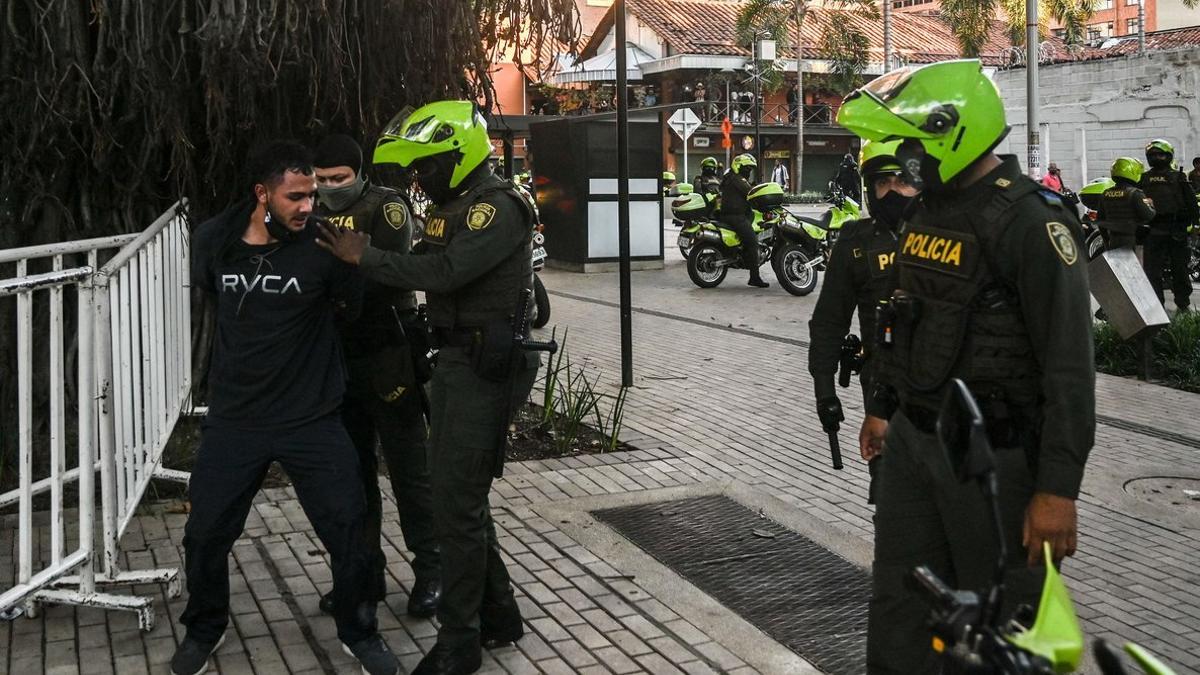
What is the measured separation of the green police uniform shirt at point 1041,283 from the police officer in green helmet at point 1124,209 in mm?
9430

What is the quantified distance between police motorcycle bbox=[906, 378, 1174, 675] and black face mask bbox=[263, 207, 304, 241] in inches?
103

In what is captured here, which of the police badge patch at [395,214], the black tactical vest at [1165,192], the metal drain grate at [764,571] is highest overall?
the black tactical vest at [1165,192]

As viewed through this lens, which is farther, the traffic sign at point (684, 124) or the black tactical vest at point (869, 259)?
the traffic sign at point (684, 124)

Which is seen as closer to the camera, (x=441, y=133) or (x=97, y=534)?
(x=441, y=133)

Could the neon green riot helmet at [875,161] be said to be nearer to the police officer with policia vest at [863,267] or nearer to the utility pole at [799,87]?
the police officer with policia vest at [863,267]

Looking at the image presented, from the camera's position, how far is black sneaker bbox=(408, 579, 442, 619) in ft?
15.2

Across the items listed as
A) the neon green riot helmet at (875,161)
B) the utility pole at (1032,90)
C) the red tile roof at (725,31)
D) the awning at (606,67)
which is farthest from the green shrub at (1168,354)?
the red tile roof at (725,31)

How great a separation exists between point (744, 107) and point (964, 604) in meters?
49.5

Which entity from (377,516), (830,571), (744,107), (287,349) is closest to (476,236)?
(287,349)

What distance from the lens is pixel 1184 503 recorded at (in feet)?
21.0

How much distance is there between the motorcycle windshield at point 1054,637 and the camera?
167 centimetres

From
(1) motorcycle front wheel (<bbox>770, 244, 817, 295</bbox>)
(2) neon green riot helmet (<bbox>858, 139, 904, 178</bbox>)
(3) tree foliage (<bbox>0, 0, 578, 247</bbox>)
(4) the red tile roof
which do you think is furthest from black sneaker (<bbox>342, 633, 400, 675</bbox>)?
(4) the red tile roof

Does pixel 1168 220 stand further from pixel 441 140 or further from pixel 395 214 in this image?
pixel 441 140

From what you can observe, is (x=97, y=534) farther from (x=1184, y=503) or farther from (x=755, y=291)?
(x=755, y=291)
